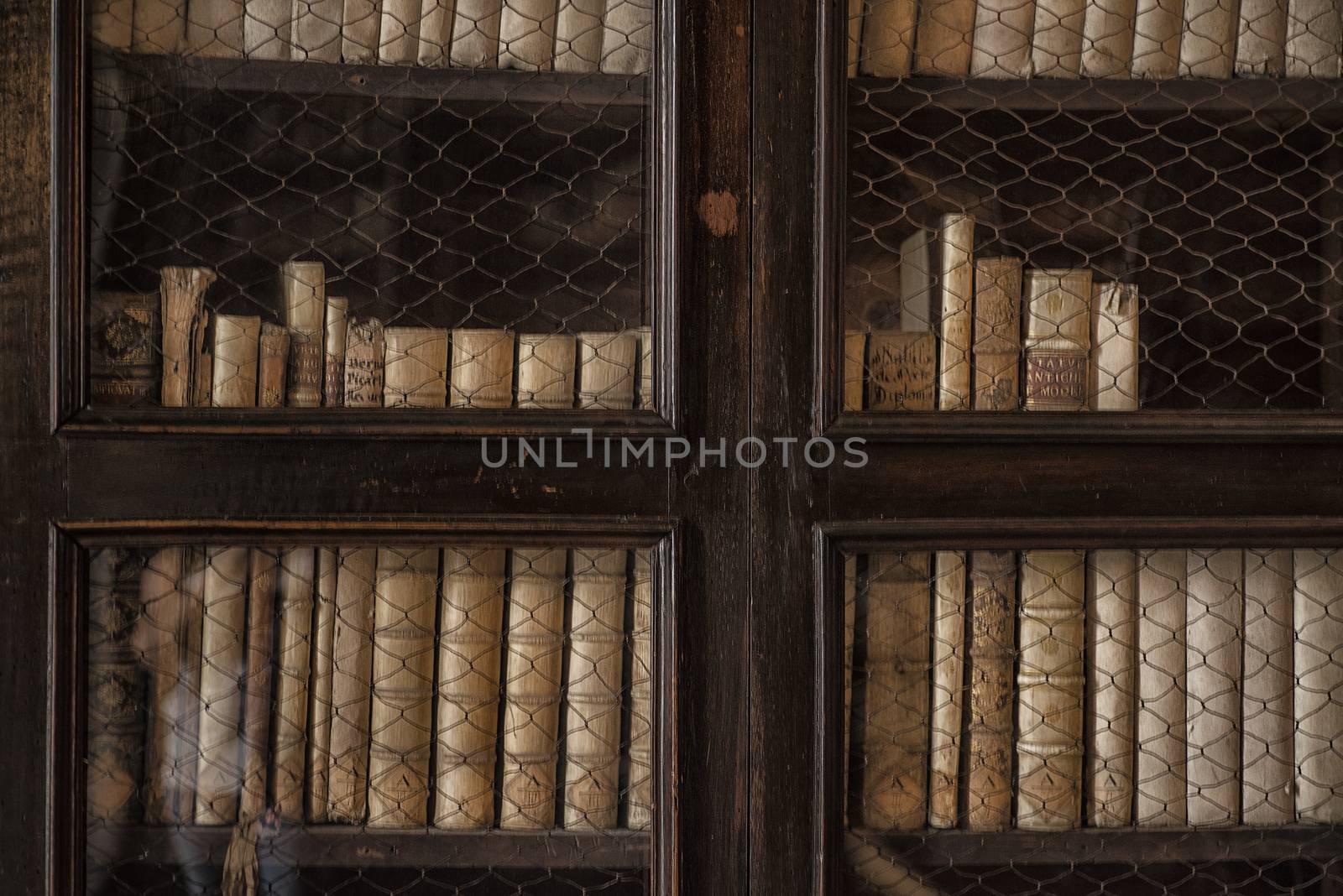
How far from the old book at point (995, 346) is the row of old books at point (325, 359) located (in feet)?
0.94

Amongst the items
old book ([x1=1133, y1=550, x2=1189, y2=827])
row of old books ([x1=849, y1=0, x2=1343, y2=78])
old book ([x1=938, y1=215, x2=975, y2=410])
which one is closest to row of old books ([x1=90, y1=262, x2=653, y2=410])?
old book ([x1=938, y1=215, x2=975, y2=410])

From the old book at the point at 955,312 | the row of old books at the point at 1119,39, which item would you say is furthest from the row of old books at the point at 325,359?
the row of old books at the point at 1119,39

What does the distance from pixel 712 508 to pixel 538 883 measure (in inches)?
14.0

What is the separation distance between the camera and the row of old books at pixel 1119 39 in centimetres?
79

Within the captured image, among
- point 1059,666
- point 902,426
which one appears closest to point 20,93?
point 902,426

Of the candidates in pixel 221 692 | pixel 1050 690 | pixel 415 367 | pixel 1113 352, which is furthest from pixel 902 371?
pixel 221 692

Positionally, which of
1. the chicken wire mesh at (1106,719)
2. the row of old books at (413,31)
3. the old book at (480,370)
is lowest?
the chicken wire mesh at (1106,719)

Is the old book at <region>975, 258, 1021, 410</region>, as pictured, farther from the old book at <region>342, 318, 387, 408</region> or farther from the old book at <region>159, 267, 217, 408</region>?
the old book at <region>159, 267, 217, 408</region>

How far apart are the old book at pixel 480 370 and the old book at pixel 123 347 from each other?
25cm

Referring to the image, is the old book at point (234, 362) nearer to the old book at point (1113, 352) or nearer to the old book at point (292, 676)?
the old book at point (292, 676)

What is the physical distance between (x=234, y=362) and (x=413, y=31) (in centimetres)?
32

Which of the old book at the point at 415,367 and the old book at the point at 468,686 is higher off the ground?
the old book at the point at 415,367

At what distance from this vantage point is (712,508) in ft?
2.47

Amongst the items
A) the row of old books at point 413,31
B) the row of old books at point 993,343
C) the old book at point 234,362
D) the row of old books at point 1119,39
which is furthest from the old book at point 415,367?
the row of old books at point 1119,39
